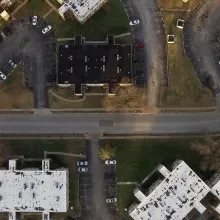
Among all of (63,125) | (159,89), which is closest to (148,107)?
(159,89)

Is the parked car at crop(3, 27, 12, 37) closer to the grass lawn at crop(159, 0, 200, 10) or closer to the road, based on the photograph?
the road

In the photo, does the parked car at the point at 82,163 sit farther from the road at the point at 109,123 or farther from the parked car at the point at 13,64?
the parked car at the point at 13,64

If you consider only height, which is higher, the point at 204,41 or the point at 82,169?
the point at 204,41

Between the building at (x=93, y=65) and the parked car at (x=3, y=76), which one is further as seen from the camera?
the parked car at (x=3, y=76)

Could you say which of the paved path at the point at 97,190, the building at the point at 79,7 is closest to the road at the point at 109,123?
the paved path at the point at 97,190

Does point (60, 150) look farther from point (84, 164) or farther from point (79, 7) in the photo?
point (79, 7)

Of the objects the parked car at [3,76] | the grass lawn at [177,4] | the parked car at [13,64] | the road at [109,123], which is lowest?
the road at [109,123]

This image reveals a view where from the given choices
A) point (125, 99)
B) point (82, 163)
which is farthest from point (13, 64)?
point (82, 163)
